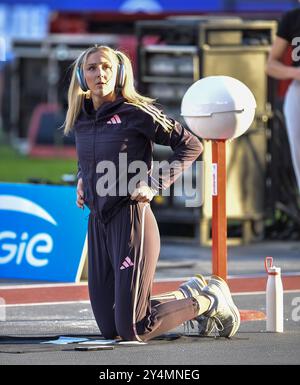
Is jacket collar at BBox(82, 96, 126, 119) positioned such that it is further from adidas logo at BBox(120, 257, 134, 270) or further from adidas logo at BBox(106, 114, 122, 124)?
adidas logo at BBox(120, 257, 134, 270)

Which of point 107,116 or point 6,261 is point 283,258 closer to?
point 6,261

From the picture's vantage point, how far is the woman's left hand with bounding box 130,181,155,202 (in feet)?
24.9

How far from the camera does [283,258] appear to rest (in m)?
12.2

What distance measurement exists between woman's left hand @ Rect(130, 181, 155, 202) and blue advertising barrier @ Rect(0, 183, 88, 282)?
2905mm

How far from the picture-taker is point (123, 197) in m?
7.71

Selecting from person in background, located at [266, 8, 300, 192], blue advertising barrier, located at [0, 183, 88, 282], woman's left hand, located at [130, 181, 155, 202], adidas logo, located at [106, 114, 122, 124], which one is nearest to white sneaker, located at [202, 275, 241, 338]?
woman's left hand, located at [130, 181, 155, 202]

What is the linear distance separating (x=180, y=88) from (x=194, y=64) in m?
0.38

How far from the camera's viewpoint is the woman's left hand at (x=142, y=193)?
24.9 ft

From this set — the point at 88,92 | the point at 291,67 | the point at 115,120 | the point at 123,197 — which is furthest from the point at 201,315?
the point at 291,67

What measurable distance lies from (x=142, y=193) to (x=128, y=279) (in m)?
0.51

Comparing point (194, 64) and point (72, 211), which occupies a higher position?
point (194, 64)
